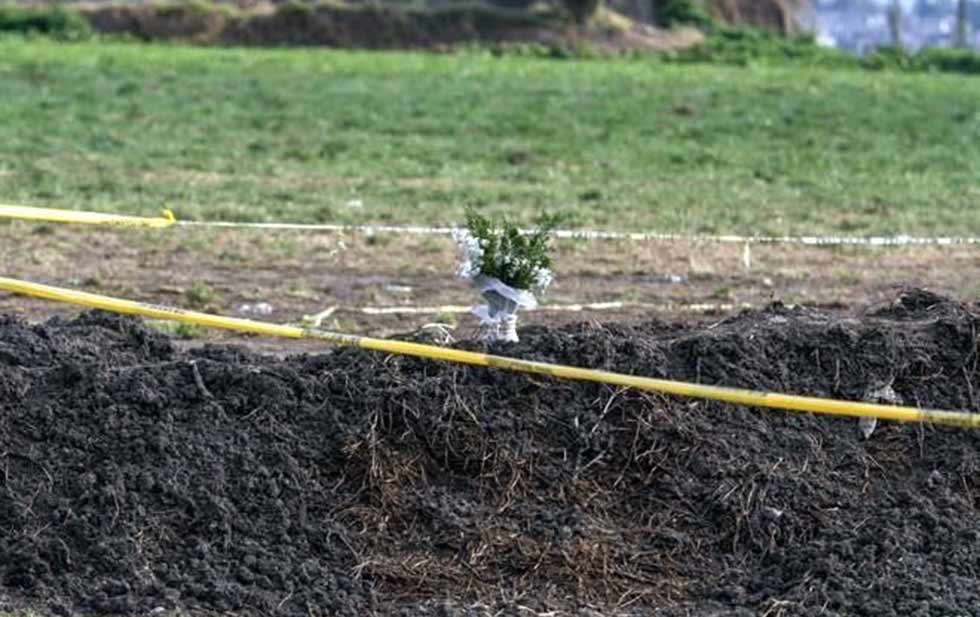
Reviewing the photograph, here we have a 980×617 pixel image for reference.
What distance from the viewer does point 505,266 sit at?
7.64 meters

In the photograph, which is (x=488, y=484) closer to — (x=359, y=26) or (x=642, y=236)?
(x=642, y=236)

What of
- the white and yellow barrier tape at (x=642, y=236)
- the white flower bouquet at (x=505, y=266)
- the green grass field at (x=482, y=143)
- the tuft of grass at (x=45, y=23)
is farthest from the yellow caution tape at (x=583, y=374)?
the tuft of grass at (x=45, y=23)

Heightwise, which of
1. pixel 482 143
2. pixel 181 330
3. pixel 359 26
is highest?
pixel 181 330

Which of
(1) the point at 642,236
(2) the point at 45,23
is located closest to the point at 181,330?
(1) the point at 642,236

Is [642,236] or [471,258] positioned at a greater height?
[471,258]

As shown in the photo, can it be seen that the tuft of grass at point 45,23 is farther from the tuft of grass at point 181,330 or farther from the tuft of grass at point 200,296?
the tuft of grass at point 181,330

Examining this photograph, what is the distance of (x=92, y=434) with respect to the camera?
23.5 feet

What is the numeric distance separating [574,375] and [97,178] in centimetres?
1087

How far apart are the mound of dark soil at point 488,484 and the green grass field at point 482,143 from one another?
7.45 m

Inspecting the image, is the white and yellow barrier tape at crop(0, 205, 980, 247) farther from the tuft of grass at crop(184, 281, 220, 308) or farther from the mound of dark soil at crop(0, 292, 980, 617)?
the mound of dark soil at crop(0, 292, 980, 617)

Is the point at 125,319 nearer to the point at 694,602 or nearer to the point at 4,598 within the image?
the point at 4,598

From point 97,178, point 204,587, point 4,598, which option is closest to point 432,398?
point 204,587

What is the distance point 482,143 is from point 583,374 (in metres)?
13.9

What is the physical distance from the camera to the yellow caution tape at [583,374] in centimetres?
665
